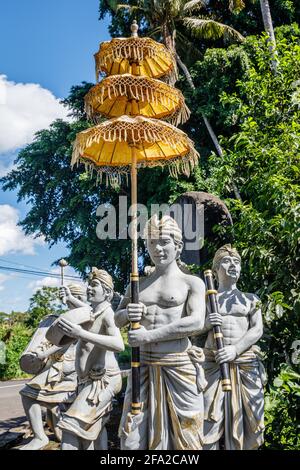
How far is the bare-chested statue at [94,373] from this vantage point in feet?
11.9

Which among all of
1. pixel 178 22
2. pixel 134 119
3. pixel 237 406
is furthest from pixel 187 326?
pixel 178 22

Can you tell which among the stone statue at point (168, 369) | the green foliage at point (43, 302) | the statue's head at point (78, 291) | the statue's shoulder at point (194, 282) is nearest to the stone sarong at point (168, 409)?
the stone statue at point (168, 369)

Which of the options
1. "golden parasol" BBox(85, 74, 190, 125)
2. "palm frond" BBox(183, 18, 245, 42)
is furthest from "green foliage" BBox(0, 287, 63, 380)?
"palm frond" BBox(183, 18, 245, 42)

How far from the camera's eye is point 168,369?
11.3 ft

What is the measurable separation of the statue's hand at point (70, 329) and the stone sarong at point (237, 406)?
133 cm

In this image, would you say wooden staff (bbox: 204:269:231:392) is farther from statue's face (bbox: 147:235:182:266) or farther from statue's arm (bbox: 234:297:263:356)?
statue's face (bbox: 147:235:182:266)

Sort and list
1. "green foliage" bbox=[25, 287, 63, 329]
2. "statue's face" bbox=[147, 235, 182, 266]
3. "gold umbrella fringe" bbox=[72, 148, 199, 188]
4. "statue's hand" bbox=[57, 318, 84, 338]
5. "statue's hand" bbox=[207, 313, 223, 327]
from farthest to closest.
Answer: "green foliage" bbox=[25, 287, 63, 329] → "gold umbrella fringe" bbox=[72, 148, 199, 188] → "statue's hand" bbox=[207, 313, 223, 327] → "statue's face" bbox=[147, 235, 182, 266] → "statue's hand" bbox=[57, 318, 84, 338]

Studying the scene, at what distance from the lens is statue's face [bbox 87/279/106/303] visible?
158 inches

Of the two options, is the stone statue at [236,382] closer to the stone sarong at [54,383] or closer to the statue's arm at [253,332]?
the statue's arm at [253,332]

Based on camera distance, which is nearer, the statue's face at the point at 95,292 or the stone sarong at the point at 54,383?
the statue's face at the point at 95,292

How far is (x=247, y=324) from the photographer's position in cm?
423

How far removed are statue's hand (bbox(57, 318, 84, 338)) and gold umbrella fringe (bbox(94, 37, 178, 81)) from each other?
8.19 ft

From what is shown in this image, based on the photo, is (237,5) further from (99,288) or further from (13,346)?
(13,346)
